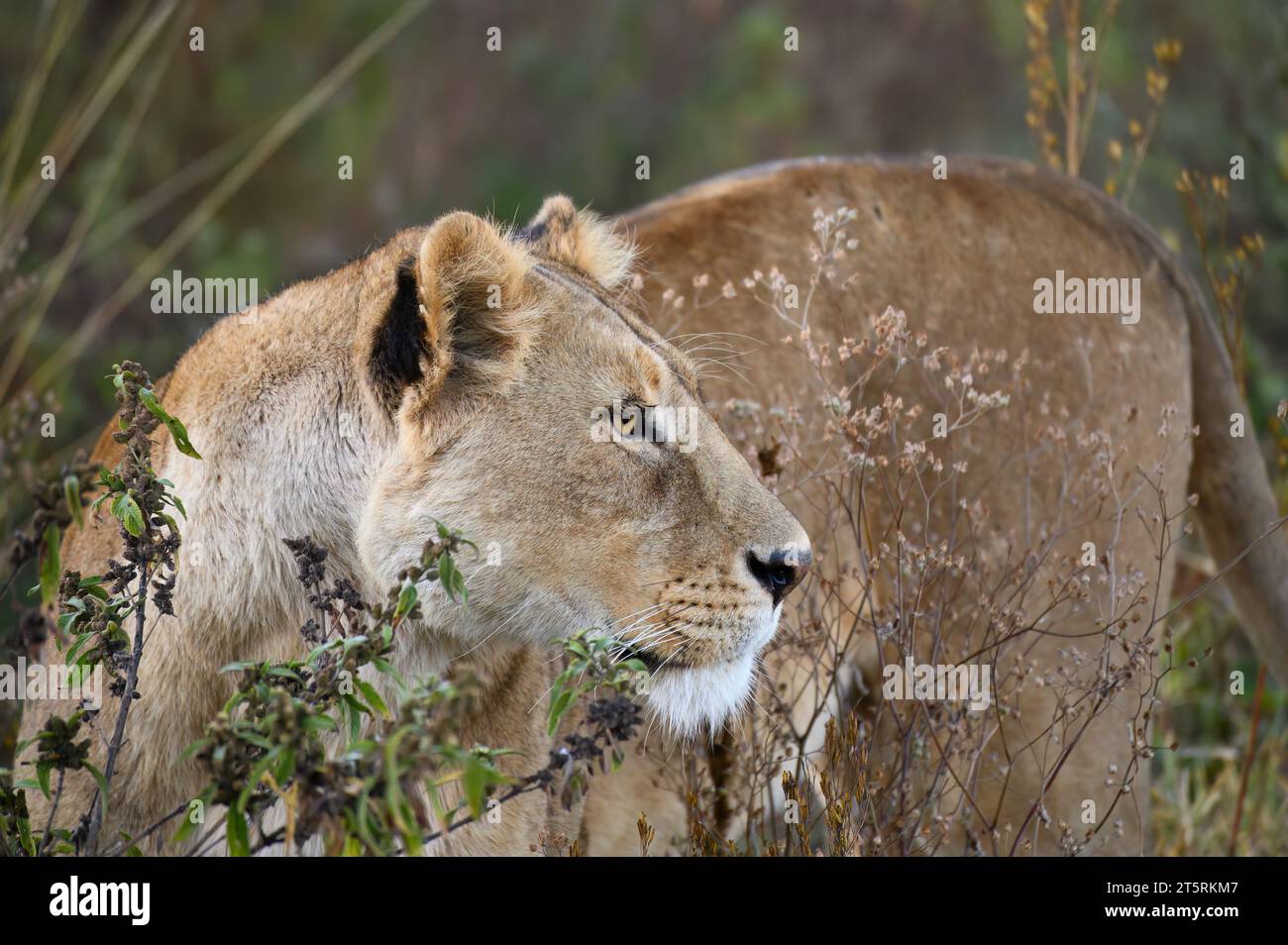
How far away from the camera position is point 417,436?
2.76 meters

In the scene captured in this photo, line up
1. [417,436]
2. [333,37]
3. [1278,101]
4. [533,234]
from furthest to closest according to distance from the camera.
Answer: [333,37] → [1278,101] → [533,234] → [417,436]

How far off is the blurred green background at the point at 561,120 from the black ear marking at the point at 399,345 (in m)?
3.24

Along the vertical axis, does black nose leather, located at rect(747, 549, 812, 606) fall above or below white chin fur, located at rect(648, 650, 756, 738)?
above

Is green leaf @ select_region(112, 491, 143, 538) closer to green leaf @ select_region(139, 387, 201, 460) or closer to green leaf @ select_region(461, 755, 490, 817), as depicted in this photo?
green leaf @ select_region(139, 387, 201, 460)

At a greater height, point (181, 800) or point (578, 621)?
point (578, 621)

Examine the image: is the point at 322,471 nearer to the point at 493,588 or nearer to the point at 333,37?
the point at 493,588

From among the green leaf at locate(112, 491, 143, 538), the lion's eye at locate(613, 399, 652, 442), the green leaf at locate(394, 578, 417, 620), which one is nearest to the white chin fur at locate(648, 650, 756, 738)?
the lion's eye at locate(613, 399, 652, 442)

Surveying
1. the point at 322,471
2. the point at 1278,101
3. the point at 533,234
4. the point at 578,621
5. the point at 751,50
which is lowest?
the point at 578,621

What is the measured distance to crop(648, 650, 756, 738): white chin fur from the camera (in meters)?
2.87

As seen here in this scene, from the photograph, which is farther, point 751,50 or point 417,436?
point 751,50

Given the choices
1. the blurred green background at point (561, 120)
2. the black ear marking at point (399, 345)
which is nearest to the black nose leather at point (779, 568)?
the black ear marking at point (399, 345)

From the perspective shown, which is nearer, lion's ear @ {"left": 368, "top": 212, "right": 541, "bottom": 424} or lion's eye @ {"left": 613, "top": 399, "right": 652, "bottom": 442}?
lion's ear @ {"left": 368, "top": 212, "right": 541, "bottom": 424}

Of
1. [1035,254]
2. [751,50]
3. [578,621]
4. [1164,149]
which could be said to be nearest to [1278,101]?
[1164,149]

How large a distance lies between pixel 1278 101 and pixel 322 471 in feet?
19.0
